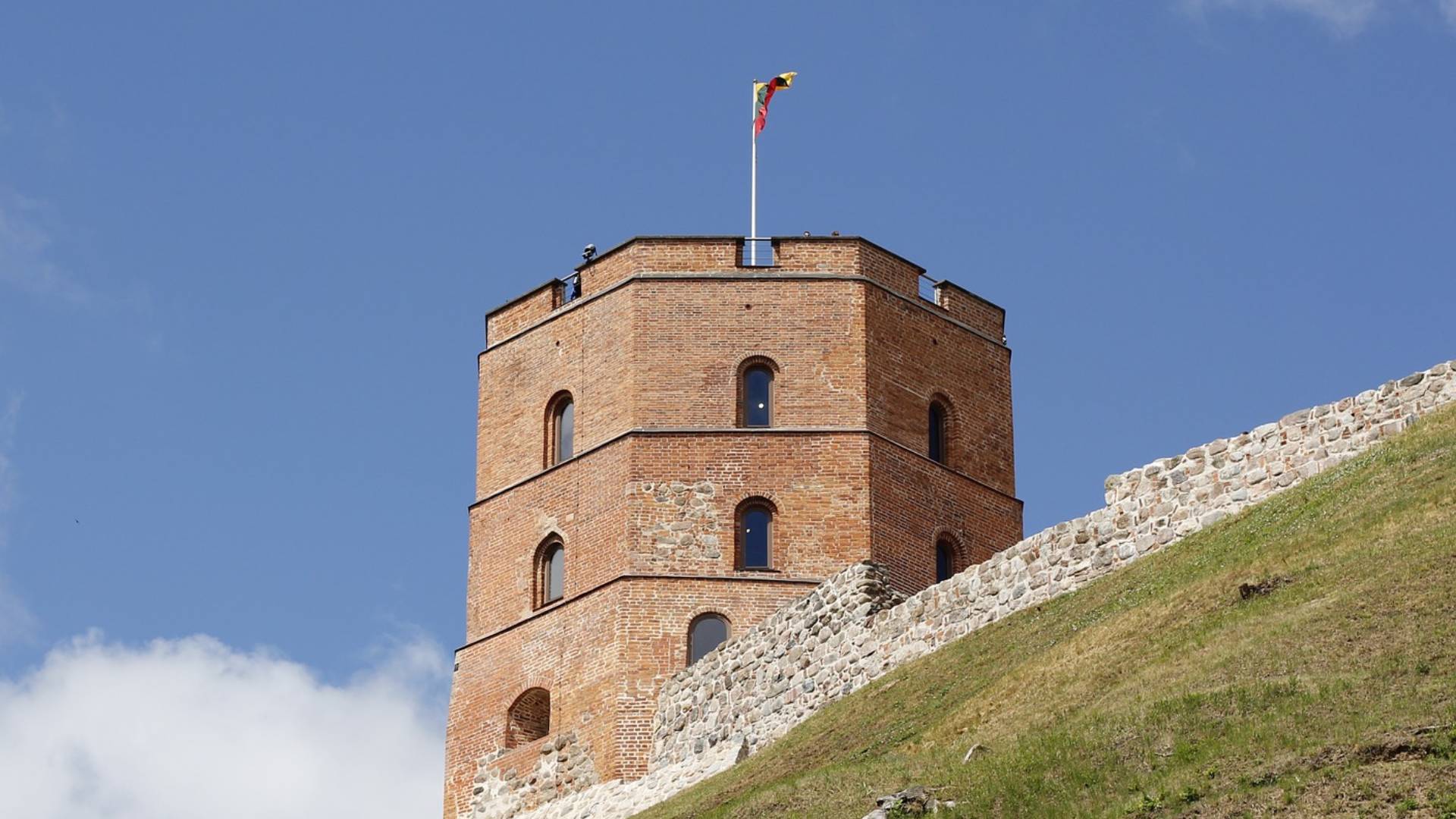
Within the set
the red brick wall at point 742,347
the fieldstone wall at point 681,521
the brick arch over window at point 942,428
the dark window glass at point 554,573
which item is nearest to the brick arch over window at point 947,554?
the brick arch over window at point 942,428

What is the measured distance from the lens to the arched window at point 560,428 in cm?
4128

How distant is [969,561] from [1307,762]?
835 inches

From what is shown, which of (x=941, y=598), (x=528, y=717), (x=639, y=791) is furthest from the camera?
(x=528, y=717)

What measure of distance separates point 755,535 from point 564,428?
150 inches

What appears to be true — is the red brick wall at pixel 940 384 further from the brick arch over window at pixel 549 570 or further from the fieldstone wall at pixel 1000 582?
the fieldstone wall at pixel 1000 582

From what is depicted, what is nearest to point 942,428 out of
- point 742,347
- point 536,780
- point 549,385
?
point 742,347

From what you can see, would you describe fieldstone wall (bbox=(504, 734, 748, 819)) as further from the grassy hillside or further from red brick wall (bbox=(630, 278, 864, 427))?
red brick wall (bbox=(630, 278, 864, 427))

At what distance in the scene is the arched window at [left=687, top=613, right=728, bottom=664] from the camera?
3872 cm

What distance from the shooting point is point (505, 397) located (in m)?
42.5

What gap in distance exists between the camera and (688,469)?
39844 millimetres

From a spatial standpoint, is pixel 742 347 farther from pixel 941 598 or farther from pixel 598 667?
pixel 941 598

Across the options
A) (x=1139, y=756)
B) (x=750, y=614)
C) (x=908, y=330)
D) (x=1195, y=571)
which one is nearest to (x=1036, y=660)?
(x=1195, y=571)

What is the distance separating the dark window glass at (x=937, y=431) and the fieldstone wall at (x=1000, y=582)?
661 centimetres

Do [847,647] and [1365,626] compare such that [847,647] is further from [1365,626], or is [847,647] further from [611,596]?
[1365,626]
